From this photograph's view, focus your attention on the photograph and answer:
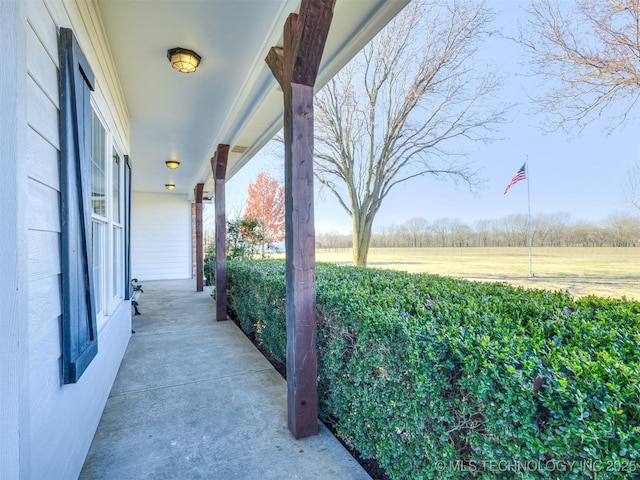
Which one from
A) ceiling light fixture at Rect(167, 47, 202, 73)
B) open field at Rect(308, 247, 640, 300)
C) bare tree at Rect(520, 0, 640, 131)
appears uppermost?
bare tree at Rect(520, 0, 640, 131)

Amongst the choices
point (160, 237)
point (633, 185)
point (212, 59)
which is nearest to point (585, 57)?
point (633, 185)

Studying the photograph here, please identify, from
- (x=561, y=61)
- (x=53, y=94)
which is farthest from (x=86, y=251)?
(x=561, y=61)

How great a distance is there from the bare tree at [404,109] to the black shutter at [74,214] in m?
8.46

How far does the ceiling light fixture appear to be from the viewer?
2.73 m

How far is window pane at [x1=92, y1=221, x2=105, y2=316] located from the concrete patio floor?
0.84 m

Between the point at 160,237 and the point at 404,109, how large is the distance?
29.3 feet

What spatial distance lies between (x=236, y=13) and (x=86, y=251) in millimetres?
1971

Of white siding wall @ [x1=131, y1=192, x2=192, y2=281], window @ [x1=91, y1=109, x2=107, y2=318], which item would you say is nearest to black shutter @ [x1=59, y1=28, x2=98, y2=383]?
window @ [x1=91, y1=109, x2=107, y2=318]

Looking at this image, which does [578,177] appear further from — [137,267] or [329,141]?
[137,267]

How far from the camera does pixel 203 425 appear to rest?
229 centimetres

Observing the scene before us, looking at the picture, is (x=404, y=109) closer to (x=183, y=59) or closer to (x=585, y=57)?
(x=585, y=57)

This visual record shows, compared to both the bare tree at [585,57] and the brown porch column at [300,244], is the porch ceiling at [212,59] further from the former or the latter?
the bare tree at [585,57]

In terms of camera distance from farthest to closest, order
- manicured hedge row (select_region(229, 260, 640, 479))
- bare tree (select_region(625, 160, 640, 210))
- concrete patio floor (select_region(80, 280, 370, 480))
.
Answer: bare tree (select_region(625, 160, 640, 210)) < concrete patio floor (select_region(80, 280, 370, 480)) < manicured hedge row (select_region(229, 260, 640, 479))

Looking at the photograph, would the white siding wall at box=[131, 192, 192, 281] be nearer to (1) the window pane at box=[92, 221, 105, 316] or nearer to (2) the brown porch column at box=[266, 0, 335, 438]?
(1) the window pane at box=[92, 221, 105, 316]
